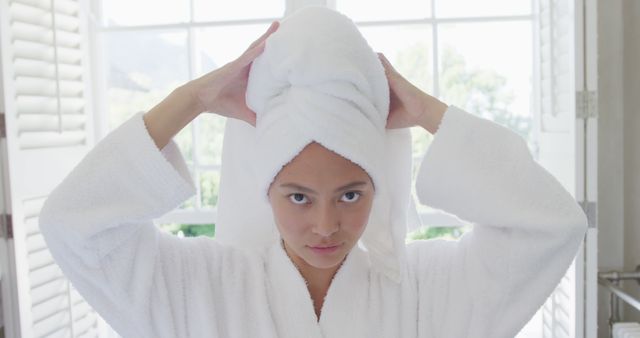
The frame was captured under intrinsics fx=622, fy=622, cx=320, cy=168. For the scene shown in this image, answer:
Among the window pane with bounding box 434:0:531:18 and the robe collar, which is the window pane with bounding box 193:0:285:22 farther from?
the robe collar

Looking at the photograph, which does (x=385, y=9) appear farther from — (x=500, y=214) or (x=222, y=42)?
(x=500, y=214)

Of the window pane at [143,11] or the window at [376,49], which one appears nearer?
the window at [376,49]

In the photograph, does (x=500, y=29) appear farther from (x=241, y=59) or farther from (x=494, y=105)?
(x=241, y=59)

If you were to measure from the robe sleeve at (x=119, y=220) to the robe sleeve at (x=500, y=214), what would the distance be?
40cm

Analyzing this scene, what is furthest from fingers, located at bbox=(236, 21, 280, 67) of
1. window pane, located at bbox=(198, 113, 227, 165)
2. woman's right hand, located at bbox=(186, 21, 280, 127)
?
window pane, located at bbox=(198, 113, 227, 165)

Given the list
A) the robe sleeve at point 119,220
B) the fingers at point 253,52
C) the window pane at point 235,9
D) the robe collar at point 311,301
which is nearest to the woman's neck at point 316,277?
the robe collar at point 311,301

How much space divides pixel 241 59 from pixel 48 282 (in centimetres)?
140

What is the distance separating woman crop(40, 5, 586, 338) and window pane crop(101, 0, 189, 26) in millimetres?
1448

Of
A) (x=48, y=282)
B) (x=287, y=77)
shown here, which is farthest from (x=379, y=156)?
(x=48, y=282)

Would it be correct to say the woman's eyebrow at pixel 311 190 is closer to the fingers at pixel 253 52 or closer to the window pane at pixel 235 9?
the fingers at pixel 253 52

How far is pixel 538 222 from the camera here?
900mm

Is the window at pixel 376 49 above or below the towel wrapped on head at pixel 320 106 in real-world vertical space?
above

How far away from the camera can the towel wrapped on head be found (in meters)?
0.84

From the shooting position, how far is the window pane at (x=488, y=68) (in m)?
2.19
